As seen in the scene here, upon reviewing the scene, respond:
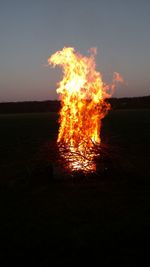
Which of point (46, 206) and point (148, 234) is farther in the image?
point (46, 206)

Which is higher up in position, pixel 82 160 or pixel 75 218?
pixel 82 160

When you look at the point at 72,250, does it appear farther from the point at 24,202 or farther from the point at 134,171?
the point at 134,171

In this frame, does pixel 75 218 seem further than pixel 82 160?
No

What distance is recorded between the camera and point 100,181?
1434 cm

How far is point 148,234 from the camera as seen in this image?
28.7 feet

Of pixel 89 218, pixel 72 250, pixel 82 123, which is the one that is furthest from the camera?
pixel 82 123

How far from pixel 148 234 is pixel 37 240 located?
273 cm

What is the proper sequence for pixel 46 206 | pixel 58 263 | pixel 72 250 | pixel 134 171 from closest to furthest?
pixel 58 263, pixel 72 250, pixel 46 206, pixel 134 171

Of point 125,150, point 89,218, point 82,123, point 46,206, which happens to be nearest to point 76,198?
point 46,206

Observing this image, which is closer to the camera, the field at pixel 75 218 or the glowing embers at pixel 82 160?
the field at pixel 75 218

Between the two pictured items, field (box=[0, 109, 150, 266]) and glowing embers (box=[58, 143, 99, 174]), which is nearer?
field (box=[0, 109, 150, 266])

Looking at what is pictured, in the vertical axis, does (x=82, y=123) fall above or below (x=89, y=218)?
above

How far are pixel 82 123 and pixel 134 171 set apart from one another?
474cm

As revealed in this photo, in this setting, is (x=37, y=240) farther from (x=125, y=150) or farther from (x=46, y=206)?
(x=125, y=150)
